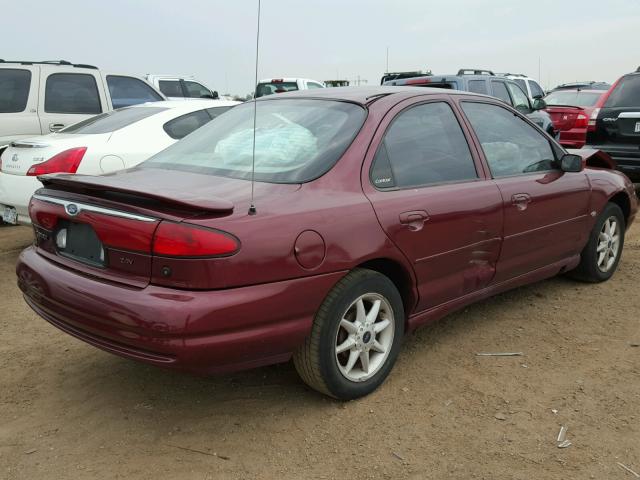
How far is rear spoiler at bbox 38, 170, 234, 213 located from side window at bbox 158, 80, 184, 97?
10629mm

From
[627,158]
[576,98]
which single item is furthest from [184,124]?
[576,98]

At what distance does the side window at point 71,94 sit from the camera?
7.36 meters

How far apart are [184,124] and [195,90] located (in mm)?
7840

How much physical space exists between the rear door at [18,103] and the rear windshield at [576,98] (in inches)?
390

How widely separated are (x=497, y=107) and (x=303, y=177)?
186 centimetres

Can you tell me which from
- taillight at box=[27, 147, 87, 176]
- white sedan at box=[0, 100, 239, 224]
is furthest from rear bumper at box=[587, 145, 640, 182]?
taillight at box=[27, 147, 87, 176]

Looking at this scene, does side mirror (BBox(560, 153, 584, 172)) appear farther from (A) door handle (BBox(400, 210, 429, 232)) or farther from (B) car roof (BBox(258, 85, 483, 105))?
(A) door handle (BBox(400, 210, 429, 232))

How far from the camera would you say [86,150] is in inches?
209

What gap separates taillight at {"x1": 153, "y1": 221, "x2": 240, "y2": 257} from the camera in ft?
7.98

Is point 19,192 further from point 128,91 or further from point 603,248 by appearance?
point 603,248

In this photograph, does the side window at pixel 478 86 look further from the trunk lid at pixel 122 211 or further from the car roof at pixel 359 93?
Result: the trunk lid at pixel 122 211

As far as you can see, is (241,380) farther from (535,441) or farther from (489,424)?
(535,441)

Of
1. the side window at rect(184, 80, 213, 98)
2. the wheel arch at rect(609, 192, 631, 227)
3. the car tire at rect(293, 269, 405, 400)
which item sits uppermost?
the side window at rect(184, 80, 213, 98)

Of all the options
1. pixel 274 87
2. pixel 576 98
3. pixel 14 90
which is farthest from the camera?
pixel 274 87
